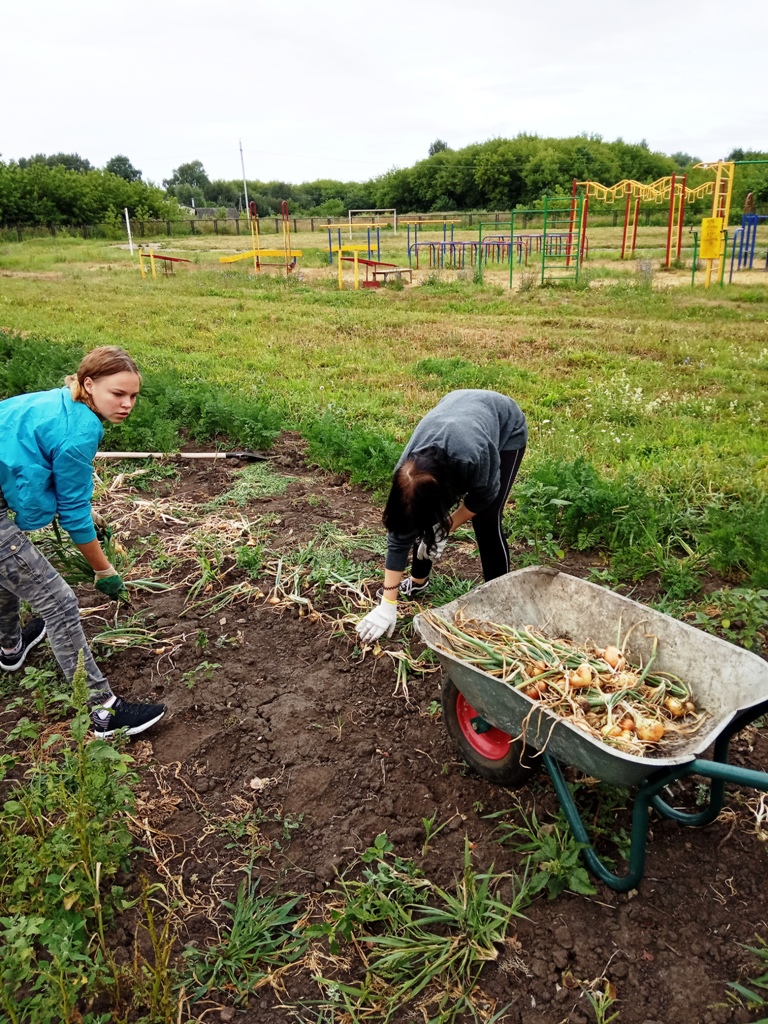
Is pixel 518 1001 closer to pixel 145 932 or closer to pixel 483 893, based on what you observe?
pixel 483 893

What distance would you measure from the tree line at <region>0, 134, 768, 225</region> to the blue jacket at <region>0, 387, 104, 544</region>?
36.1 m

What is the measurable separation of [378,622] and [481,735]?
0.72 m

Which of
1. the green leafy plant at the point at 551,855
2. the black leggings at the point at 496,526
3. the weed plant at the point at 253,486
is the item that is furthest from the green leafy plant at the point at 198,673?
the weed plant at the point at 253,486

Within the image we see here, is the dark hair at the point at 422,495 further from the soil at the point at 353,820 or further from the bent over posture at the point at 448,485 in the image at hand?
the soil at the point at 353,820

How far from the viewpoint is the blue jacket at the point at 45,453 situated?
9.09ft

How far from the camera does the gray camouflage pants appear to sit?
9.29ft

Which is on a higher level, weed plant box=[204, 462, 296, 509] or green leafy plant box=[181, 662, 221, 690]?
weed plant box=[204, 462, 296, 509]

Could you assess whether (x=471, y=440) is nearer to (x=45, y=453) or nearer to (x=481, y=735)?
(x=481, y=735)

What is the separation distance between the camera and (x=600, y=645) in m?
2.92

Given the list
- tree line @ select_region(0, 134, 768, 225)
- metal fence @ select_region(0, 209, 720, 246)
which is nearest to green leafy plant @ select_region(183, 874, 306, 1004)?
tree line @ select_region(0, 134, 768, 225)

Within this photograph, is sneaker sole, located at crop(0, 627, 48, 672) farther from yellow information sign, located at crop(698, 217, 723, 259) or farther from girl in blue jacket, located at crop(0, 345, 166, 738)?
yellow information sign, located at crop(698, 217, 723, 259)

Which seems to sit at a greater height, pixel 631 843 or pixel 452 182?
pixel 452 182

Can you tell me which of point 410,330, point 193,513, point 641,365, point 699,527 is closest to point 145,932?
point 193,513

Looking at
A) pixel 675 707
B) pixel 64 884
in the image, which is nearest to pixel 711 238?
pixel 675 707
